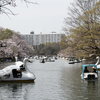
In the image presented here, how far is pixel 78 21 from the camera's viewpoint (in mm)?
45344

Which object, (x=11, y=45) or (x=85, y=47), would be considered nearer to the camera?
(x=85, y=47)

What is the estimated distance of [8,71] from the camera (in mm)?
23469

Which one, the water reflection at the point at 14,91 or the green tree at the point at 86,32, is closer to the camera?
the water reflection at the point at 14,91

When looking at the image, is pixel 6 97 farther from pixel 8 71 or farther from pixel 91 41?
pixel 91 41

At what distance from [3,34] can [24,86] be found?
57.8 meters

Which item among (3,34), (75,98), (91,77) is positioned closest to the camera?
(75,98)

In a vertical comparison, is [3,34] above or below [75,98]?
above

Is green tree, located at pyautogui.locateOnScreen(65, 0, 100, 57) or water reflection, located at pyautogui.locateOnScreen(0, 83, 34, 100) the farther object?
green tree, located at pyautogui.locateOnScreen(65, 0, 100, 57)

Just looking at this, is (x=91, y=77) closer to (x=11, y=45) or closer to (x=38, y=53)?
(x=11, y=45)

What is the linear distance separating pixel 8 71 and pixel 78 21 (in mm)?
24870

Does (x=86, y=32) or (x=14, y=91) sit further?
(x=86, y=32)

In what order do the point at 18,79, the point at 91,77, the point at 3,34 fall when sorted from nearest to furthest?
the point at 18,79 → the point at 91,77 → the point at 3,34

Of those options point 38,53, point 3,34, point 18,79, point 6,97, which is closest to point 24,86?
point 18,79

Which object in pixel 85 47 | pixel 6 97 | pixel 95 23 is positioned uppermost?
pixel 95 23
